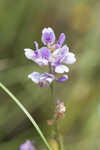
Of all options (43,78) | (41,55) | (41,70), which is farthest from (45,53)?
(41,70)

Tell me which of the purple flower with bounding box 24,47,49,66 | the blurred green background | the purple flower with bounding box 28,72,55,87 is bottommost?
the blurred green background

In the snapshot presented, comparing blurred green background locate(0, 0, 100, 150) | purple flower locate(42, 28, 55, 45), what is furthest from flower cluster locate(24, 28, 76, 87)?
blurred green background locate(0, 0, 100, 150)

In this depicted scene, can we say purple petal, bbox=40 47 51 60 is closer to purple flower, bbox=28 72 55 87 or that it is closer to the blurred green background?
purple flower, bbox=28 72 55 87

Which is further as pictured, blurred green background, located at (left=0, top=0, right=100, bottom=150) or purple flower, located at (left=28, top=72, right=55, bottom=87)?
blurred green background, located at (left=0, top=0, right=100, bottom=150)

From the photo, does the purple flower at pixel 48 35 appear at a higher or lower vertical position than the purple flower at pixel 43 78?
higher

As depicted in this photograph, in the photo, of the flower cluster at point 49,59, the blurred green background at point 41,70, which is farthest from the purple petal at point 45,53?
the blurred green background at point 41,70

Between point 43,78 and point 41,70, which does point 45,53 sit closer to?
point 43,78

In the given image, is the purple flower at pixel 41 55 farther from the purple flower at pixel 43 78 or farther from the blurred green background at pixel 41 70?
the blurred green background at pixel 41 70

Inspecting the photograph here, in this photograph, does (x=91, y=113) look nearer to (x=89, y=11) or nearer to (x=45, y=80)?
(x=89, y=11)
